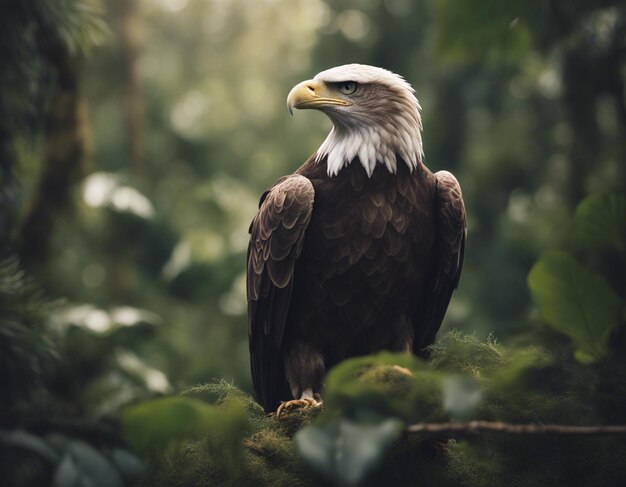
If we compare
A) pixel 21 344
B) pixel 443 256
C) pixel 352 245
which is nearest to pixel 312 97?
pixel 352 245

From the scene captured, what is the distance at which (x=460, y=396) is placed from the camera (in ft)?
5.07

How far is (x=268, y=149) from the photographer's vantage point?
11641 millimetres

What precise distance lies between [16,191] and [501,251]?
5823 millimetres

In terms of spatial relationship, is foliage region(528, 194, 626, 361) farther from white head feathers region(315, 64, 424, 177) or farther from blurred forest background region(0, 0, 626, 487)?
white head feathers region(315, 64, 424, 177)

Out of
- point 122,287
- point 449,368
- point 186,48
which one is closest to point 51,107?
point 122,287

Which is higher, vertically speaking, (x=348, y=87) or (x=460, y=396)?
(x=348, y=87)

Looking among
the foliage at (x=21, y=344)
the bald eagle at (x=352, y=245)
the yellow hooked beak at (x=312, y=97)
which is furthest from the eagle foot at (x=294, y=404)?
the yellow hooked beak at (x=312, y=97)

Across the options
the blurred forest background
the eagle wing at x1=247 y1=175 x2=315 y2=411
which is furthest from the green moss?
the eagle wing at x1=247 y1=175 x2=315 y2=411

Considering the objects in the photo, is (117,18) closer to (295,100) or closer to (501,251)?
(501,251)

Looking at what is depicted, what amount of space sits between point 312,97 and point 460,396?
8.36ft

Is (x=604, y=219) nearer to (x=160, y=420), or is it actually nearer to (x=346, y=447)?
(x=346, y=447)

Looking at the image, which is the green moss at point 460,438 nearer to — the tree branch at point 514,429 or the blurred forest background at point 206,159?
the tree branch at point 514,429

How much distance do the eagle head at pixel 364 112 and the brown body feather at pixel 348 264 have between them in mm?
98

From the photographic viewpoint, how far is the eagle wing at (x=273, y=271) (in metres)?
3.55
